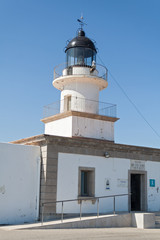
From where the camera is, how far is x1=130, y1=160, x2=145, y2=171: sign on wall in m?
15.8

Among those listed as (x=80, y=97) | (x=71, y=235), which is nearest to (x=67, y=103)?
(x=80, y=97)

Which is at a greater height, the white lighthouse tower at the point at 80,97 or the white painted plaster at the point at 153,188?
the white lighthouse tower at the point at 80,97

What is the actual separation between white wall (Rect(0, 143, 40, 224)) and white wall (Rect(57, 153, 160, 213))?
3.24 ft

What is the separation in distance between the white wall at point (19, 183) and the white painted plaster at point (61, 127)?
286 centimetres

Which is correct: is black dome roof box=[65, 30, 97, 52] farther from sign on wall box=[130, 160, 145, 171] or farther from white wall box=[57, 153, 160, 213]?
sign on wall box=[130, 160, 145, 171]

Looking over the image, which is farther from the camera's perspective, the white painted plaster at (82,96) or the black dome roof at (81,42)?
the black dome roof at (81,42)

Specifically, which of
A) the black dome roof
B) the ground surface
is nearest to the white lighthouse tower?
the black dome roof

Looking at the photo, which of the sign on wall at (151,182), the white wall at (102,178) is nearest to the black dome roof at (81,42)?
the white wall at (102,178)

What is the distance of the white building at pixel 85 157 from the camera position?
1320 centimetres

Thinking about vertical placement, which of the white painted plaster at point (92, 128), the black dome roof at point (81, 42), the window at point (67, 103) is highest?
the black dome roof at point (81, 42)

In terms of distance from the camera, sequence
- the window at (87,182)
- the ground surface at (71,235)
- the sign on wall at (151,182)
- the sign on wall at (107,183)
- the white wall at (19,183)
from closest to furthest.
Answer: the ground surface at (71,235) → the white wall at (19,183) → the window at (87,182) → the sign on wall at (107,183) → the sign on wall at (151,182)

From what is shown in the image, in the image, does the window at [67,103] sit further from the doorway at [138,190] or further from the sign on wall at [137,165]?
the doorway at [138,190]

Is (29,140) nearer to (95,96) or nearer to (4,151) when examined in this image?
(4,151)

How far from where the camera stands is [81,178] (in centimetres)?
1438
